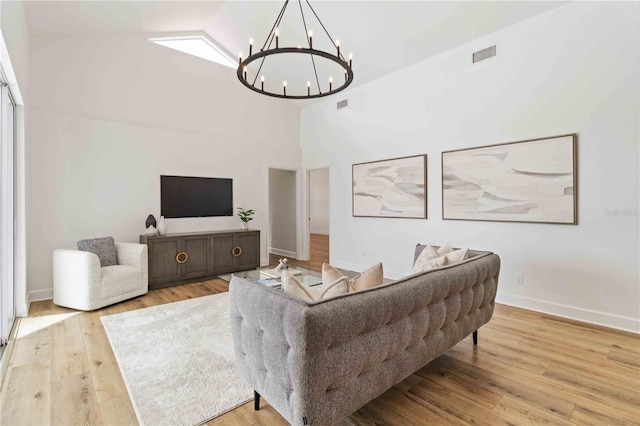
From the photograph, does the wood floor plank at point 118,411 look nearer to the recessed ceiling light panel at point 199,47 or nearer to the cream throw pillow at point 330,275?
the cream throw pillow at point 330,275

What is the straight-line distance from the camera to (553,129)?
363 cm

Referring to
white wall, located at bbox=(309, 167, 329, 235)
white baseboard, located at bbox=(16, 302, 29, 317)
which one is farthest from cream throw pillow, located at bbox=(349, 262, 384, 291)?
white wall, located at bbox=(309, 167, 329, 235)

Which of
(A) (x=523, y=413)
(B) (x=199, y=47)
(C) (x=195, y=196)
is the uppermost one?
(B) (x=199, y=47)

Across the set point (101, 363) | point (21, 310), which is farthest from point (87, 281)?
point (101, 363)

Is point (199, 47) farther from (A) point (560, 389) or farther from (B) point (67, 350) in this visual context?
(A) point (560, 389)

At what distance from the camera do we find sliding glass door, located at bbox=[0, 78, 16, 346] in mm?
2779

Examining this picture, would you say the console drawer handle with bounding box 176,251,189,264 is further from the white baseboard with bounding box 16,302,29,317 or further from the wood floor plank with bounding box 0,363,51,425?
the wood floor plank with bounding box 0,363,51,425

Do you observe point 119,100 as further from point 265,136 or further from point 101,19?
point 265,136

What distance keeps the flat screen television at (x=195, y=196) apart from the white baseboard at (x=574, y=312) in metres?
4.70

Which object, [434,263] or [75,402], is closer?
[75,402]

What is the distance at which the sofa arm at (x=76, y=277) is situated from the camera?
367 centimetres

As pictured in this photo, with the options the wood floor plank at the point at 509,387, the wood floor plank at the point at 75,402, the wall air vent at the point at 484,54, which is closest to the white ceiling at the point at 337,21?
the wall air vent at the point at 484,54

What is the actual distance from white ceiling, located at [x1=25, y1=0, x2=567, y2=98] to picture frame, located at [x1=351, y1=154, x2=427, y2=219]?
1.59 m

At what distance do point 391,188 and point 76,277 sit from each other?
4.54 metres
